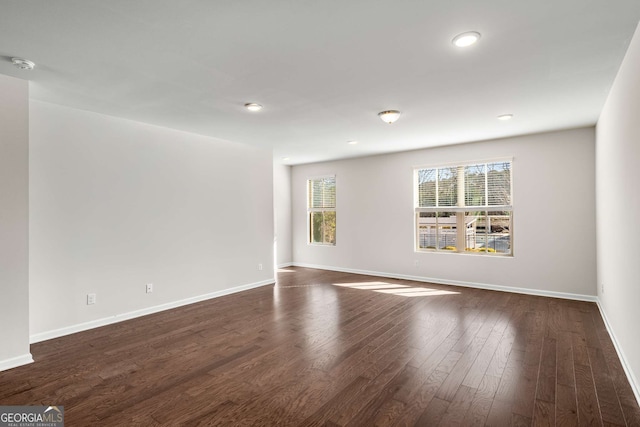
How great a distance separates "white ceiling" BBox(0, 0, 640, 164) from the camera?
197 cm

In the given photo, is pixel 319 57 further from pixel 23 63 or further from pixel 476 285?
pixel 476 285

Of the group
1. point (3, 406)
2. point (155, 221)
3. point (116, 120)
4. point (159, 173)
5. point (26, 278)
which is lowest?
point (3, 406)

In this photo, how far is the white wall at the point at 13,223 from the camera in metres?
2.87

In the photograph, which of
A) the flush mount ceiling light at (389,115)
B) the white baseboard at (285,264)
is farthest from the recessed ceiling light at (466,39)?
the white baseboard at (285,264)

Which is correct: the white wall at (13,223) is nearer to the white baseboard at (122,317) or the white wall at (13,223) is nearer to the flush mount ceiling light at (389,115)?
the white baseboard at (122,317)

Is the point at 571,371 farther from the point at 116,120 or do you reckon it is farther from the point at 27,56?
the point at 116,120

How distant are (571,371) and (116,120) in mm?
5309

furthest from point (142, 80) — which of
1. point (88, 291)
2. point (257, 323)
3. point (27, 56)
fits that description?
point (257, 323)

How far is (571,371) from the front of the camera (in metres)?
2.71

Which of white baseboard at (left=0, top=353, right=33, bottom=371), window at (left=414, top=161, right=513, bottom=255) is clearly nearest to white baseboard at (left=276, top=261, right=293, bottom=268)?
A: window at (left=414, top=161, right=513, bottom=255)

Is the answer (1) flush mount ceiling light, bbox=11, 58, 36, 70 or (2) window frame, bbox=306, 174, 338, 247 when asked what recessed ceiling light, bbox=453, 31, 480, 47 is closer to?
(1) flush mount ceiling light, bbox=11, 58, 36, 70

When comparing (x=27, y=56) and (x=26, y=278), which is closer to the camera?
(x=27, y=56)

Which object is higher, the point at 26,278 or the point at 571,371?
the point at 26,278

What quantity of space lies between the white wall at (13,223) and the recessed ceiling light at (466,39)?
3622mm
